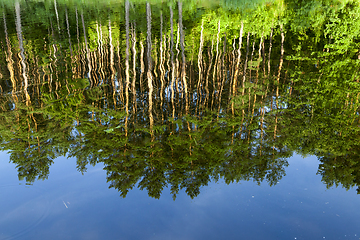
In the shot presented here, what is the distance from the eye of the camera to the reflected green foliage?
873 centimetres

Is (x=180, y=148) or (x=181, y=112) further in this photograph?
(x=181, y=112)

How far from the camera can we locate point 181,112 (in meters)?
12.2

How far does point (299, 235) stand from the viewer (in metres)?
6.38

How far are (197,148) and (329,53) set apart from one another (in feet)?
50.3

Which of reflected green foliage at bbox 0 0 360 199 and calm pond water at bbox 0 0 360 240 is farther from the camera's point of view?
reflected green foliage at bbox 0 0 360 199

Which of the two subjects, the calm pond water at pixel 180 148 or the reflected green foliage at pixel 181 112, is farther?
the reflected green foliage at pixel 181 112

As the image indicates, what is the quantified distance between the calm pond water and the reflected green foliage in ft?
0.20

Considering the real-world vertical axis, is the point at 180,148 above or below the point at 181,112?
below

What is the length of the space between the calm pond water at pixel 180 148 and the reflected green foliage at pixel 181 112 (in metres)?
0.06

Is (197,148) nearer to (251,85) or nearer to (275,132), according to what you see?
(275,132)

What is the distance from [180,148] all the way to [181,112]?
294 cm

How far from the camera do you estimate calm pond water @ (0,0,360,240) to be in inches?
268

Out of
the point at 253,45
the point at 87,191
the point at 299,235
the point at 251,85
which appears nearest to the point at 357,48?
the point at 253,45

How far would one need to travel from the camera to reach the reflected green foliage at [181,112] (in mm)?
8734
